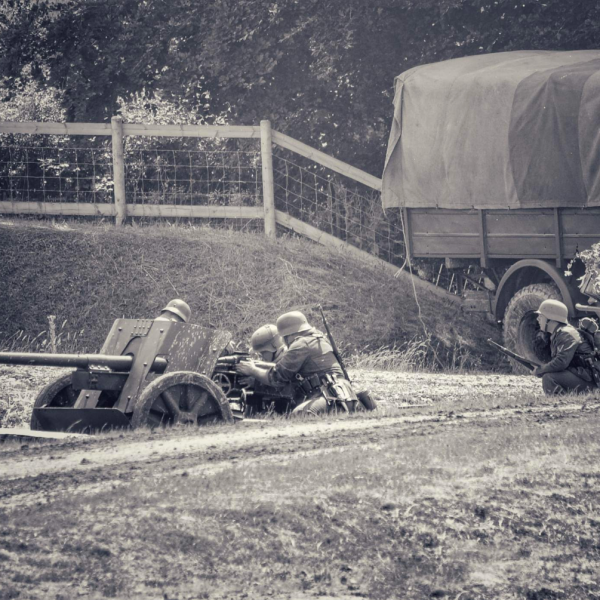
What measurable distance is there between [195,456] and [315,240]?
1041cm

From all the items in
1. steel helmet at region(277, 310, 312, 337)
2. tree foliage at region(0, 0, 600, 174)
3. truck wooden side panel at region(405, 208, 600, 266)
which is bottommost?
steel helmet at region(277, 310, 312, 337)

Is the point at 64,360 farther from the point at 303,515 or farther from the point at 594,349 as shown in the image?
the point at 594,349

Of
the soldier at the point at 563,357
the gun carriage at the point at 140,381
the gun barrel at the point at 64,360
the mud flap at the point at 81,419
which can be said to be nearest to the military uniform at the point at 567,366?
the soldier at the point at 563,357

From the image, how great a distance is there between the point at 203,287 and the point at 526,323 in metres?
4.60

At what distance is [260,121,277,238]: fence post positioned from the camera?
1783 centimetres

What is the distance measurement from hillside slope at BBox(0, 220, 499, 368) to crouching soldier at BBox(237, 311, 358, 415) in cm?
449

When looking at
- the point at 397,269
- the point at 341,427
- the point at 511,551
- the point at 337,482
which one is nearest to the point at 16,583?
the point at 337,482

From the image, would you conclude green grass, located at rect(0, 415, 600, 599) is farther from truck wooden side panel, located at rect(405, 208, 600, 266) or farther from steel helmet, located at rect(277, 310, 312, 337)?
truck wooden side panel, located at rect(405, 208, 600, 266)

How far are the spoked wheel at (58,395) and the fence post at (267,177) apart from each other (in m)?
7.58

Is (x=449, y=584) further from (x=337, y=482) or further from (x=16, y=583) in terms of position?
(x=16, y=583)

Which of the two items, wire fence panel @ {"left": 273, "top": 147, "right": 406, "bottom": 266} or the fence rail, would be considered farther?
wire fence panel @ {"left": 273, "top": 147, "right": 406, "bottom": 266}

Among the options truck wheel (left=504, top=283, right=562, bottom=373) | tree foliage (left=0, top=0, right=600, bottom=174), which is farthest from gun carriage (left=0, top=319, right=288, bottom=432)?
tree foliage (left=0, top=0, right=600, bottom=174)

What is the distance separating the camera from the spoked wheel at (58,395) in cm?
1060

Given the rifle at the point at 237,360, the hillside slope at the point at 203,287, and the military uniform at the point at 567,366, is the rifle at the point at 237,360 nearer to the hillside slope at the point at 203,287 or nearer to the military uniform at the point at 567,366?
the military uniform at the point at 567,366
